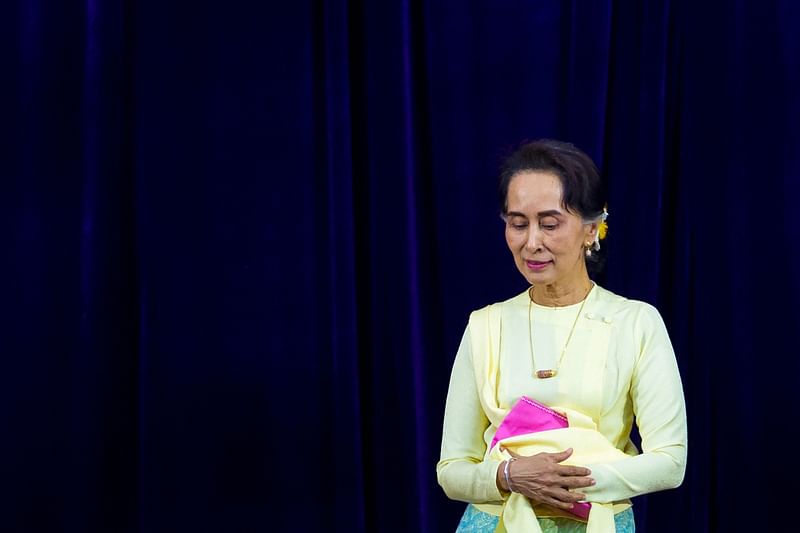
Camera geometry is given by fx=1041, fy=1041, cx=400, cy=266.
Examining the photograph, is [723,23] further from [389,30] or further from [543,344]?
[543,344]

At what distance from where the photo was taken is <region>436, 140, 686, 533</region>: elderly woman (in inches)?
73.2

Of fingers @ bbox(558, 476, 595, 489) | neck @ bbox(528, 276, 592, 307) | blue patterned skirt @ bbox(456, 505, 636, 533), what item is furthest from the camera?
neck @ bbox(528, 276, 592, 307)

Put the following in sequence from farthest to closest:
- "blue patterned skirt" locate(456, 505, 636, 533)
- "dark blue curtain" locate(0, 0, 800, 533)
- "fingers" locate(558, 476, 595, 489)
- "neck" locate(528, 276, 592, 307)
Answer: "dark blue curtain" locate(0, 0, 800, 533) < "neck" locate(528, 276, 592, 307) < "blue patterned skirt" locate(456, 505, 636, 533) < "fingers" locate(558, 476, 595, 489)

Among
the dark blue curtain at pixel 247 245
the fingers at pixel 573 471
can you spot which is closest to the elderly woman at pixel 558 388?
the fingers at pixel 573 471

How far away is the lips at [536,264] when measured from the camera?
1990 mm

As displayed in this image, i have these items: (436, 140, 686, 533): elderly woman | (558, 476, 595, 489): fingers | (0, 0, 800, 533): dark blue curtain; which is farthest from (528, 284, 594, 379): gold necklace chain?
(0, 0, 800, 533): dark blue curtain

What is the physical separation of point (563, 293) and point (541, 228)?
6.4 inches

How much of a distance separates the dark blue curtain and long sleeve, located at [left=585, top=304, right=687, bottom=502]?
3.84 ft

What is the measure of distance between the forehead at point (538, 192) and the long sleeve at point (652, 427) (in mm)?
277

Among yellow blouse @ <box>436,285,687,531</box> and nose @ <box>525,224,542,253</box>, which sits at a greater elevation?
nose @ <box>525,224,542,253</box>

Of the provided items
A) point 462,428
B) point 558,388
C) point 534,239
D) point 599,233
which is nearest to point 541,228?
point 534,239

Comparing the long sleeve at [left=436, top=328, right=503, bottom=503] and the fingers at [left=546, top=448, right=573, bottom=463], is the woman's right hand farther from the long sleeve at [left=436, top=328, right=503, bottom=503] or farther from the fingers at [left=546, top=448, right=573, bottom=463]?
the long sleeve at [left=436, top=328, right=503, bottom=503]

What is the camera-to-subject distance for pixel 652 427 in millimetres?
1888

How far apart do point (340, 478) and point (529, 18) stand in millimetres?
1494
